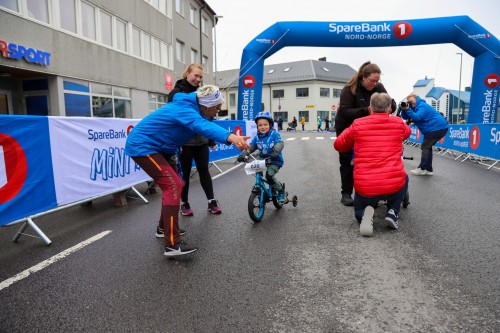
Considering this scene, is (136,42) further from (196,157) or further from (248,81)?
(196,157)

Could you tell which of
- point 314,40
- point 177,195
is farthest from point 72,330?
point 314,40

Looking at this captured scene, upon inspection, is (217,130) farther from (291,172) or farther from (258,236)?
(291,172)

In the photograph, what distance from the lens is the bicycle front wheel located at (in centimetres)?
461

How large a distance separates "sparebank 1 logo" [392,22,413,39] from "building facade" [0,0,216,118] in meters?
12.6

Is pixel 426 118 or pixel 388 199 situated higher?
pixel 426 118

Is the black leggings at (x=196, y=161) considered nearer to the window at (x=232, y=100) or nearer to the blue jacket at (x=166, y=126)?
the blue jacket at (x=166, y=126)

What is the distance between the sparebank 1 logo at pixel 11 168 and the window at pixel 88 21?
12.8 m

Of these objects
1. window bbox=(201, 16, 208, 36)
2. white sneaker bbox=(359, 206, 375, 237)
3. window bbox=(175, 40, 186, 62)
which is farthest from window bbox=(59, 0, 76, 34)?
window bbox=(201, 16, 208, 36)

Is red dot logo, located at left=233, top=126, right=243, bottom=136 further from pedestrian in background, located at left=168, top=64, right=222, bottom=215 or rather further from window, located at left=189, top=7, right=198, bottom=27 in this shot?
window, located at left=189, top=7, right=198, bottom=27

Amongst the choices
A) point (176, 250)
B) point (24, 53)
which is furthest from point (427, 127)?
point (24, 53)

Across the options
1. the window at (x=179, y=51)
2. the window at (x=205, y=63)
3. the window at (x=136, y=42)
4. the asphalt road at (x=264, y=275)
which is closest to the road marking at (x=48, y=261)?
the asphalt road at (x=264, y=275)

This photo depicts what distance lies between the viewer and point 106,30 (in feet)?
55.4

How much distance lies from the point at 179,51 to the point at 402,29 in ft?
52.4

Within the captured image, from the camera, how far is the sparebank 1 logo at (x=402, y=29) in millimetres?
13977
